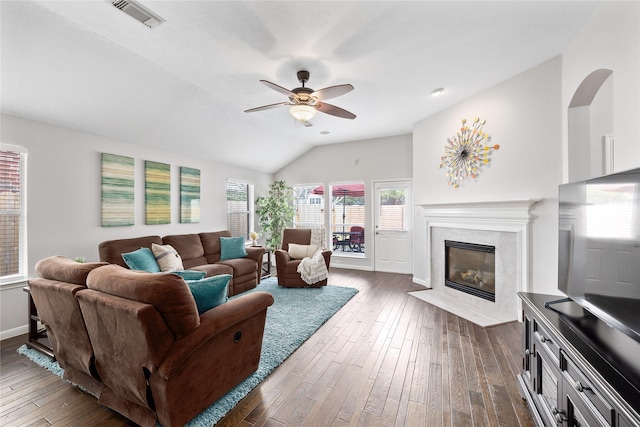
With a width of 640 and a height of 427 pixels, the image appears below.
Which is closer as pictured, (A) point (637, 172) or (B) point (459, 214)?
(A) point (637, 172)

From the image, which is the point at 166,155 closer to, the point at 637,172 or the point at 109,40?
the point at 109,40

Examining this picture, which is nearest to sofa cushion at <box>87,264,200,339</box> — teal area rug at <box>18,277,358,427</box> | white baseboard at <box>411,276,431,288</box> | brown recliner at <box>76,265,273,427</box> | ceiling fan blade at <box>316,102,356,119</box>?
brown recliner at <box>76,265,273,427</box>

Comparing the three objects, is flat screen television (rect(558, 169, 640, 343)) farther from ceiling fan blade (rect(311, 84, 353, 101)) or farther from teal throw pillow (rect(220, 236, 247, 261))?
teal throw pillow (rect(220, 236, 247, 261))

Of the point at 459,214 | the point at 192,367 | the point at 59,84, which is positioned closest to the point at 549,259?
the point at 459,214

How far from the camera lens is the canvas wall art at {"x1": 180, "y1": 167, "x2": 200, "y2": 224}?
4781 millimetres

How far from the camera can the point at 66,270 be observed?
1893mm

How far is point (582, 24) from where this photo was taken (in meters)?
2.33

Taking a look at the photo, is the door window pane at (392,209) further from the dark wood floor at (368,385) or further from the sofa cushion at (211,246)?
the sofa cushion at (211,246)

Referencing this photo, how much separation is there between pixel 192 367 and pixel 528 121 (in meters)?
4.10

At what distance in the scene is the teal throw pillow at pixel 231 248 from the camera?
4691 mm

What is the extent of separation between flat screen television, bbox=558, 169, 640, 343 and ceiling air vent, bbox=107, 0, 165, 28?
3.17 m

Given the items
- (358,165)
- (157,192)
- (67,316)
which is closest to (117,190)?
(157,192)

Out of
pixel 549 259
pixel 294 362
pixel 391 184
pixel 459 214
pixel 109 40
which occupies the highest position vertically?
pixel 109 40

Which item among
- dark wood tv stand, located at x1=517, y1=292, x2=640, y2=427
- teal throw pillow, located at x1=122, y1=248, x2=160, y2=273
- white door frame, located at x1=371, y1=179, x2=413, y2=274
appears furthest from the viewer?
white door frame, located at x1=371, y1=179, x2=413, y2=274
